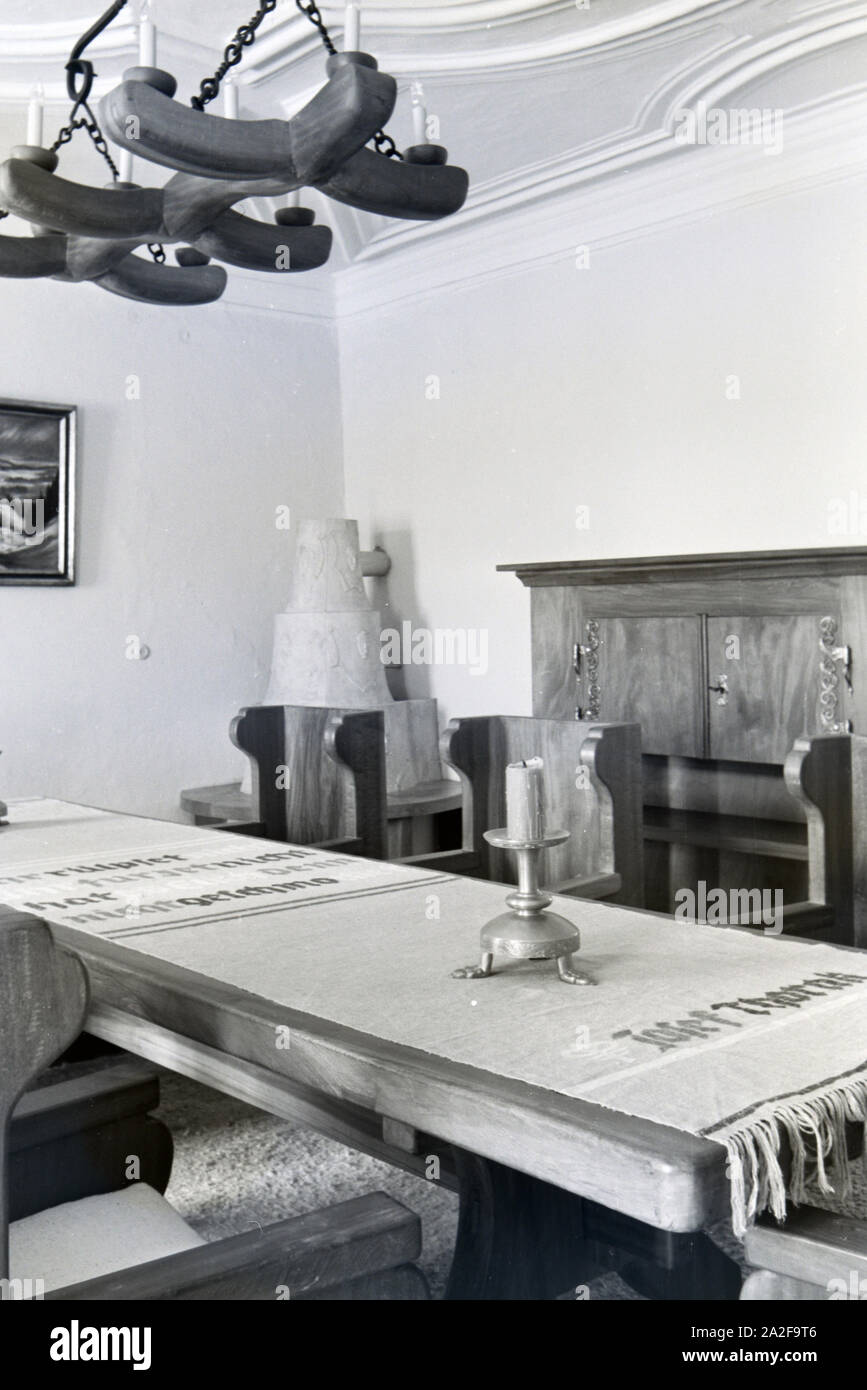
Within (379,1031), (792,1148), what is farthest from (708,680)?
(792,1148)

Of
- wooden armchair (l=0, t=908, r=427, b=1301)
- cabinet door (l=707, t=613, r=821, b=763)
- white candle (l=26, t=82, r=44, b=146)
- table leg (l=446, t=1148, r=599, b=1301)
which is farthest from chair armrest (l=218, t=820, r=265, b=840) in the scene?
wooden armchair (l=0, t=908, r=427, b=1301)

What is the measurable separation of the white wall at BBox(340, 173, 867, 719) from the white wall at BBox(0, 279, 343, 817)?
408 mm

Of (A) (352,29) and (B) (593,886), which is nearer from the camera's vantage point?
(A) (352,29)

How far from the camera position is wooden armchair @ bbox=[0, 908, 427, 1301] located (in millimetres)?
1100

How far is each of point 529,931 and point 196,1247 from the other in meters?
0.51

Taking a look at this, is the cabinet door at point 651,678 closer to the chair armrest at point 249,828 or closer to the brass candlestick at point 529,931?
the chair armrest at point 249,828

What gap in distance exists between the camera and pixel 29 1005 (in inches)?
43.4

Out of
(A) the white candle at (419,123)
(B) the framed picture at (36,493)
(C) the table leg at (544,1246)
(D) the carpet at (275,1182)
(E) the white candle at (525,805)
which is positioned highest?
(A) the white candle at (419,123)

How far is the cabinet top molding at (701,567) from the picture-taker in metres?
3.51

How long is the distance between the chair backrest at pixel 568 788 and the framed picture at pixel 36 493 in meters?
2.35

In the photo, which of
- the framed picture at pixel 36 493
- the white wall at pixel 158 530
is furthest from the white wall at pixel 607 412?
the framed picture at pixel 36 493

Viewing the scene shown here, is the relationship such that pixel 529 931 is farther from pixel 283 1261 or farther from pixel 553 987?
pixel 283 1261

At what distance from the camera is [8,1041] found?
1104mm
